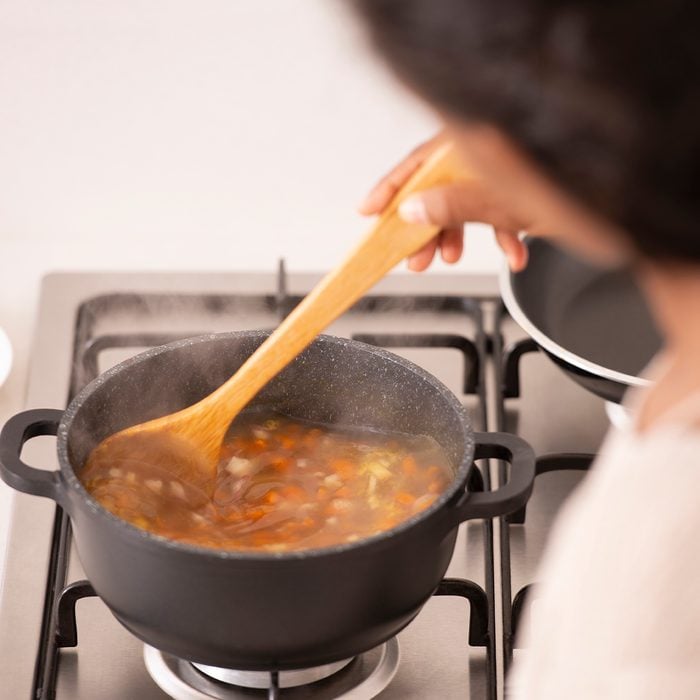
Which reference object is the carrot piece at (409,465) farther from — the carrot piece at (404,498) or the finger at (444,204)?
the finger at (444,204)

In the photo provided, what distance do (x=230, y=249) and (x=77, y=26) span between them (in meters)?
0.32

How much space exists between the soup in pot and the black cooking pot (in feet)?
0.11

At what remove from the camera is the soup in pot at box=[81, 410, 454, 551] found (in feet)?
3.39

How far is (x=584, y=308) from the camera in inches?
55.0

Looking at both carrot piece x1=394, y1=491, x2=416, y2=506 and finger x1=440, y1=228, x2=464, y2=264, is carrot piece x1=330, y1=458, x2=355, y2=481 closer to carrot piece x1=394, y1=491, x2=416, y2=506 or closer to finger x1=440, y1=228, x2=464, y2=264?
carrot piece x1=394, y1=491, x2=416, y2=506

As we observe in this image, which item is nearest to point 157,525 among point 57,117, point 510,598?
point 510,598

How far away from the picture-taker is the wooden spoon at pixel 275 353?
3.23ft

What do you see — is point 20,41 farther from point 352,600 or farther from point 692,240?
point 692,240

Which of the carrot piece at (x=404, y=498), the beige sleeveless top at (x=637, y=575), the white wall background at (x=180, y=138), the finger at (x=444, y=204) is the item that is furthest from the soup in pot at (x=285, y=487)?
the white wall background at (x=180, y=138)

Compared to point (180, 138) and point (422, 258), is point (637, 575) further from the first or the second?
point (180, 138)

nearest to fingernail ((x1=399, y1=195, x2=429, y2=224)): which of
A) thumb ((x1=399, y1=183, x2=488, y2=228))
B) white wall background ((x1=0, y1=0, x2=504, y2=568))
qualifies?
thumb ((x1=399, y1=183, x2=488, y2=228))

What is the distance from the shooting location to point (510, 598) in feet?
3.69

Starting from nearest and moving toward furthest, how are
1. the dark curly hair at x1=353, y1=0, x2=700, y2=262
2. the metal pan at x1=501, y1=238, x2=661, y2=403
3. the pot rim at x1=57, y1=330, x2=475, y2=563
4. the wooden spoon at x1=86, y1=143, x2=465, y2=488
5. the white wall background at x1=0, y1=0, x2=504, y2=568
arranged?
the dark curly hair at x1=353, y1=0, x2=700, y2=262 < the pot rim at x1=57, y1=330, x2=475, y2=563 < the wooden spoon at x1=86, y1=143, x2=465, y2=488 < the metal pan at x1=501, y1=238, x2=661, y2=403 < the white wall background at x1=0, y1=0, x2=504, y2=568

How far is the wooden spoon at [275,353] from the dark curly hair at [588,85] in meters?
0.36
